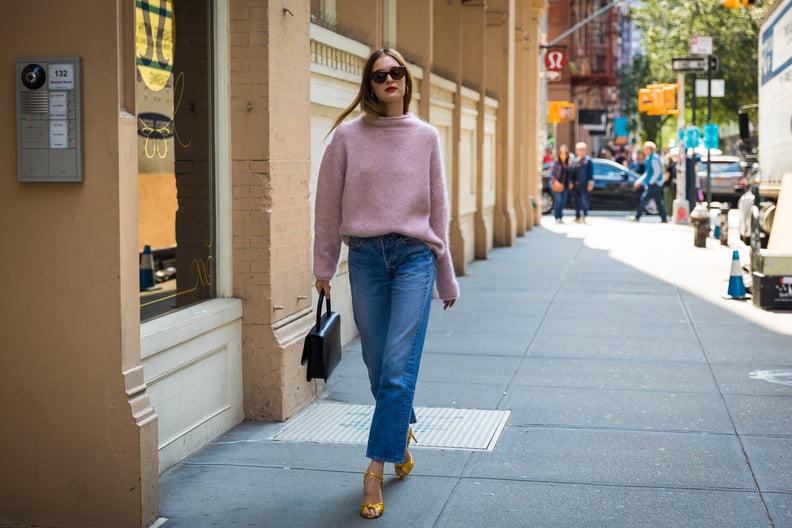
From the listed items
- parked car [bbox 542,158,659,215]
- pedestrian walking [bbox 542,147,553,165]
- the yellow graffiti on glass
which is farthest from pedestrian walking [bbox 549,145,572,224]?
the yellow graffiti on glass

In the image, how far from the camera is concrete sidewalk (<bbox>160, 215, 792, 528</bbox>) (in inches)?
209

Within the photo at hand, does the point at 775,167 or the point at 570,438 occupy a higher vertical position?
the point at 775,167

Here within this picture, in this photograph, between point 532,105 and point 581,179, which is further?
point 581,179

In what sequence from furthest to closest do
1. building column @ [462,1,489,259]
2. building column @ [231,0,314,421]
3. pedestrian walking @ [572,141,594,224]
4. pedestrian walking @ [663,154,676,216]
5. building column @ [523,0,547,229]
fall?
pedestrian walking @ [663,154,676,216], pedestrian walking @ [572,141,594,224], building column @ [523,0,547,229], building column @ [462,1,489,259], building column @ [231,0,314,421]

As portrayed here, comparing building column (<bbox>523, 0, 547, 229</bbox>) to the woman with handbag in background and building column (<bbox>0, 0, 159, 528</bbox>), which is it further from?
building column (<bbox>0, 0, 159, 528</bbox>)

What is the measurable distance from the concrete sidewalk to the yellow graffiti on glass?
2.00 meters

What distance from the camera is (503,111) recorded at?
2081 cm

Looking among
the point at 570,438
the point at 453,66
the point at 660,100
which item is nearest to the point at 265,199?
the point at 570,438

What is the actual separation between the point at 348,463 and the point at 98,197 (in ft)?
6.54

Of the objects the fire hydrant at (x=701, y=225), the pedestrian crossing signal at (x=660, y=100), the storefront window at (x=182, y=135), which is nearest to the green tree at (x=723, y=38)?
the pedestrian crossing signal at (x=660, y=100)

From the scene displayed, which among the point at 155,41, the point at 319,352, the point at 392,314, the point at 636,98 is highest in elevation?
the point at 636,98

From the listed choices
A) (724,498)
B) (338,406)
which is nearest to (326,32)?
(338,406)

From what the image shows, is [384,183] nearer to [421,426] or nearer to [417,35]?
[421,426]

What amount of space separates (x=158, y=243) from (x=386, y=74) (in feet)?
9.14
